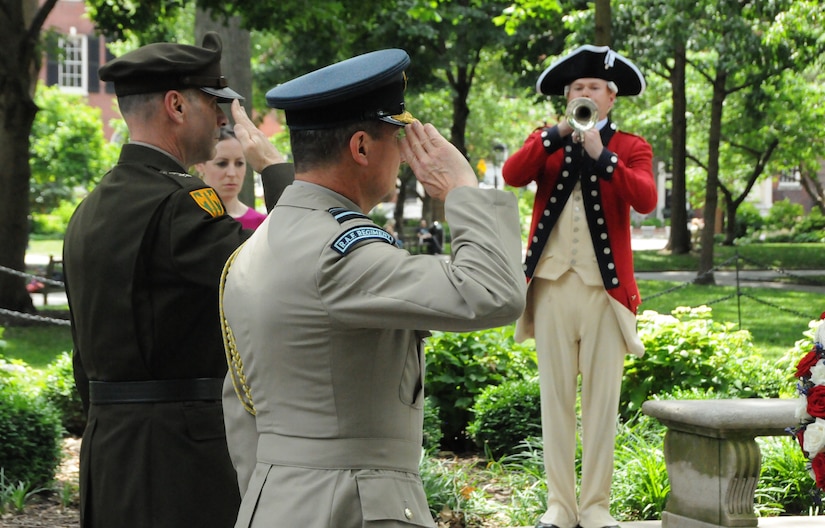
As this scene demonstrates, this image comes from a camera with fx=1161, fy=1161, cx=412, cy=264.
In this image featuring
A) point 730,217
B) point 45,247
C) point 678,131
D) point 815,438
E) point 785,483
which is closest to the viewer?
point 815,438

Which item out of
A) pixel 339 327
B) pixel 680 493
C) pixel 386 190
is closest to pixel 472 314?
pixel 339 327

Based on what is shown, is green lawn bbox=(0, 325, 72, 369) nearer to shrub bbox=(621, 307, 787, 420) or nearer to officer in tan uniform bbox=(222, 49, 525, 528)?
shrub bbox=(621, 307, 787, 420)

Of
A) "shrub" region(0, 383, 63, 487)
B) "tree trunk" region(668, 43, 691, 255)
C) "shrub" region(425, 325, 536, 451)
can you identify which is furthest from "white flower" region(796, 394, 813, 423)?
"tree trunk" region(668, 43, 691, 255)

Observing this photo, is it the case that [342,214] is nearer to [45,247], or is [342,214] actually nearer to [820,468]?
[820,468]

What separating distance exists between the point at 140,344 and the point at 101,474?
40 centimetres

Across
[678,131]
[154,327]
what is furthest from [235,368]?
[678,131]

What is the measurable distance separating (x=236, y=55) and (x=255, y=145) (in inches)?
430

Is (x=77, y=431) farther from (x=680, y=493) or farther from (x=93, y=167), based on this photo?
(x=93, y=167)

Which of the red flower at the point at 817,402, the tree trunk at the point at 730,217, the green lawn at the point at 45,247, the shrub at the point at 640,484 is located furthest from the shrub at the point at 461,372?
the green lawn at the point at 45,247

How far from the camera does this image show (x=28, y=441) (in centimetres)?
662

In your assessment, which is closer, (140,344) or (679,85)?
(140,344)

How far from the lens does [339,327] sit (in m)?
2.28

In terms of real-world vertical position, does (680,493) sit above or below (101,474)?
below

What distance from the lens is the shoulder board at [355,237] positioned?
7.44 feet
